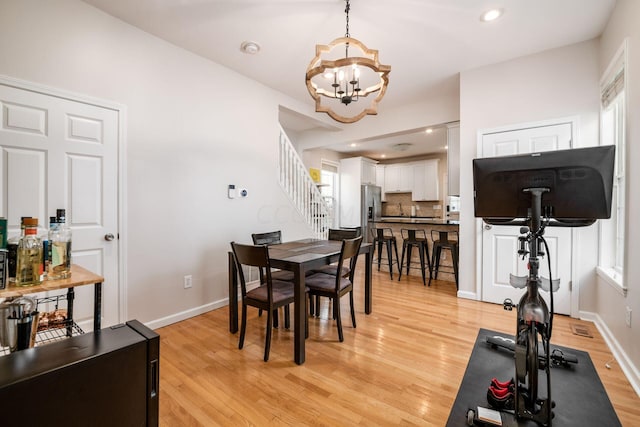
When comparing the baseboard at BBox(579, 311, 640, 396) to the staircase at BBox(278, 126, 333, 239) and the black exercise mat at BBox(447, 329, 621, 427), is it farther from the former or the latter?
the staircase at BBox(278, 126, 333, 239)

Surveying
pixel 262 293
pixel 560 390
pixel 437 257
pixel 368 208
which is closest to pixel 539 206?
pixel 560 390

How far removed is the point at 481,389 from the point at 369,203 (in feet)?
19.9

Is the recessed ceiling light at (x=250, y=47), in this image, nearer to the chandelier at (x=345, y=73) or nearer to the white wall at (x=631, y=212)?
the chandelier at (x=345, y=73)

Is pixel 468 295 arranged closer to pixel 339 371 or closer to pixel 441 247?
pixel 441 247

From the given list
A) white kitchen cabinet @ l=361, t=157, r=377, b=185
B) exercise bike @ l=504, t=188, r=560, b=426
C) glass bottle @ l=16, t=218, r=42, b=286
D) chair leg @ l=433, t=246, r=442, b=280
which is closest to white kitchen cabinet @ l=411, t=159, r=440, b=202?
white kitchen cabinet @ l=361, t=157, r=377, b=185

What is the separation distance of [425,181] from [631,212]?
5.69m

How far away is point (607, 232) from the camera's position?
2.75m

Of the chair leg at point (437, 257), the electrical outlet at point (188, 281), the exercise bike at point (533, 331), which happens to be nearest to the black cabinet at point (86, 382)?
the exercise bike at point (533, 331)

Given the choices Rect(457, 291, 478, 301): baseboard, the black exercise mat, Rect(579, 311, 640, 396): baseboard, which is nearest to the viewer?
the black exercise mat

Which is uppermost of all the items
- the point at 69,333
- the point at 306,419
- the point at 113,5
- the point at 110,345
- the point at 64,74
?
the point at 113,5

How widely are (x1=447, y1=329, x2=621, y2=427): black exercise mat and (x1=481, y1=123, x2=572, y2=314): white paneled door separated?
1.62m

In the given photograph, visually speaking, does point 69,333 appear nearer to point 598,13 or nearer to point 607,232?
point 607,232

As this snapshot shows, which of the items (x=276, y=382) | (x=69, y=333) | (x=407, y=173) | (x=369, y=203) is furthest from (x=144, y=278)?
(x=407, y=173)

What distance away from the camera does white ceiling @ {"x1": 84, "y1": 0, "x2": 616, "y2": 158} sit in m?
2.43
